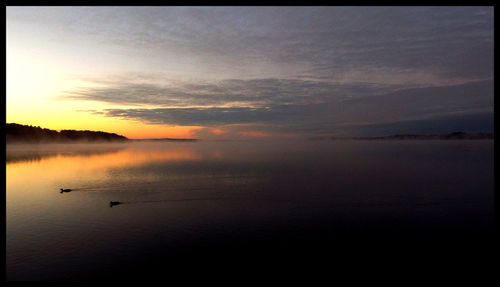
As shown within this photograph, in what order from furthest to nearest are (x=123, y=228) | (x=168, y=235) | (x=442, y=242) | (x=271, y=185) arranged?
(x=271, y=185), (x=123, y=228), (x=168, y=235), (x=442, y=242)

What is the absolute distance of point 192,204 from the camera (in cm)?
5153

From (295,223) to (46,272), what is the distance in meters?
27.1

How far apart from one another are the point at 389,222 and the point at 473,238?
8914 mm

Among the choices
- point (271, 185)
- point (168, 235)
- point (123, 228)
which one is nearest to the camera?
point (168, 235)

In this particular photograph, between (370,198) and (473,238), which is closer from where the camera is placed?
(473,238)

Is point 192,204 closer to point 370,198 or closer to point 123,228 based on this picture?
point 123,228

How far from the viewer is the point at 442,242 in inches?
1298

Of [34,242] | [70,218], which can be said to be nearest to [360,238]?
[34,242]
